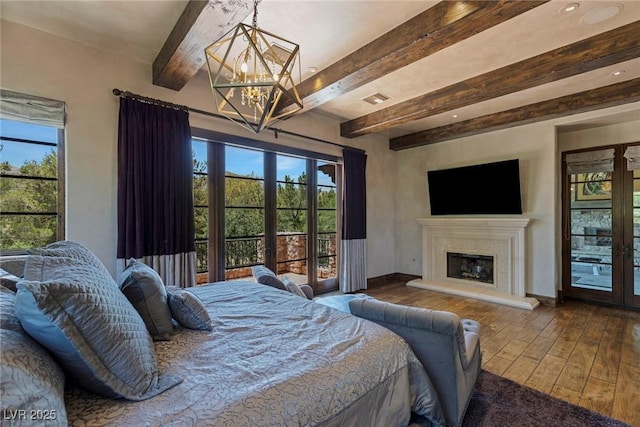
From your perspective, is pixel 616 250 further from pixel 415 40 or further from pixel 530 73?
pixel 415 40

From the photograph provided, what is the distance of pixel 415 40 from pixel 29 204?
373 cm

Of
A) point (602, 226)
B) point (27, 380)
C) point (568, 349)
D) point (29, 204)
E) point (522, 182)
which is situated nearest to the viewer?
point (27, 380)

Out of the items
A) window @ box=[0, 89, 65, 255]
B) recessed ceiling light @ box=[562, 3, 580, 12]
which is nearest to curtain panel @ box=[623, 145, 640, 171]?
recessed ceiling light @ box=[562, 3, 580, 12]

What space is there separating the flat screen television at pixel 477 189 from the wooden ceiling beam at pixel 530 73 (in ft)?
5.49

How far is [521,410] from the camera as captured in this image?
2.05m

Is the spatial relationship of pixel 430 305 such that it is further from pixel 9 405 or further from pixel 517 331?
pixel 9 405

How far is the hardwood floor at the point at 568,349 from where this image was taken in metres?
2.26

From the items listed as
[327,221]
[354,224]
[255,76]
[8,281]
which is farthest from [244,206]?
[8,281]

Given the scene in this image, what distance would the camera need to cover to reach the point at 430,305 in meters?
4.55

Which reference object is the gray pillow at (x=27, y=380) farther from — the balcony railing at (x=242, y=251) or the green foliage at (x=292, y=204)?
the green foliage at (x=292, y=204)

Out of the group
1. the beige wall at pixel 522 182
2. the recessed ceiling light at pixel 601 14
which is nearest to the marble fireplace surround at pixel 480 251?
the beige wall at pixel 522 182

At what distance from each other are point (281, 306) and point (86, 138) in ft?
8.44

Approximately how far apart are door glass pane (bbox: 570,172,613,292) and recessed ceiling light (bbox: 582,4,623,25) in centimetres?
304

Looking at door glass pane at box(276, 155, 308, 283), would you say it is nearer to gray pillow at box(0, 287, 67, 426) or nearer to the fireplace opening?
the fireplace opening
